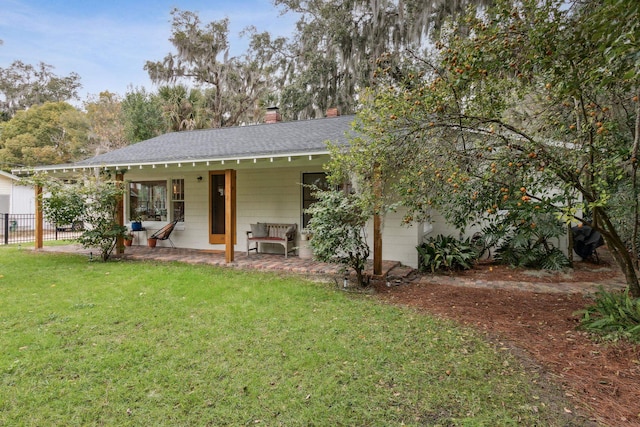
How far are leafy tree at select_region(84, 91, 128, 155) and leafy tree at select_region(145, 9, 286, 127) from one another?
4809 mm

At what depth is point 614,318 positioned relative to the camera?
147 inches

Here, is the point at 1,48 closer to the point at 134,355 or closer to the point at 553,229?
the point at 134,355

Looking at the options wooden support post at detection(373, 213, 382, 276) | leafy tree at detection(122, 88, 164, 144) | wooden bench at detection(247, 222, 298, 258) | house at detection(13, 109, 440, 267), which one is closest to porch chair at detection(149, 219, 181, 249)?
house at detection(13, 109, 440, 267)

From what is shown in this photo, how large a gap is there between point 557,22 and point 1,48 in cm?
3879

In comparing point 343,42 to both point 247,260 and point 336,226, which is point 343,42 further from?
point 336,226

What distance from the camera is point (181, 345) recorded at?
344cm

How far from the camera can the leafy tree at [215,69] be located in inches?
798

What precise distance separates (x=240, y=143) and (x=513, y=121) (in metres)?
6.07

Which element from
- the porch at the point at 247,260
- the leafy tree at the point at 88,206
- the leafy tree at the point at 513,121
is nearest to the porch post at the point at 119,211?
the leafy tree at the point at 88,206

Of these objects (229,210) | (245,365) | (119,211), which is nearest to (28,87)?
(119,211)

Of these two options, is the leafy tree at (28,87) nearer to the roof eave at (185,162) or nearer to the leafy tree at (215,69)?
the leafy tree at (215,69)

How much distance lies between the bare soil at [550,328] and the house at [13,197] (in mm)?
20025

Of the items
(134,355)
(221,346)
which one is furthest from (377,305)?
(134,355)

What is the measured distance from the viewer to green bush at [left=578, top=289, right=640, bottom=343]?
137 inches
